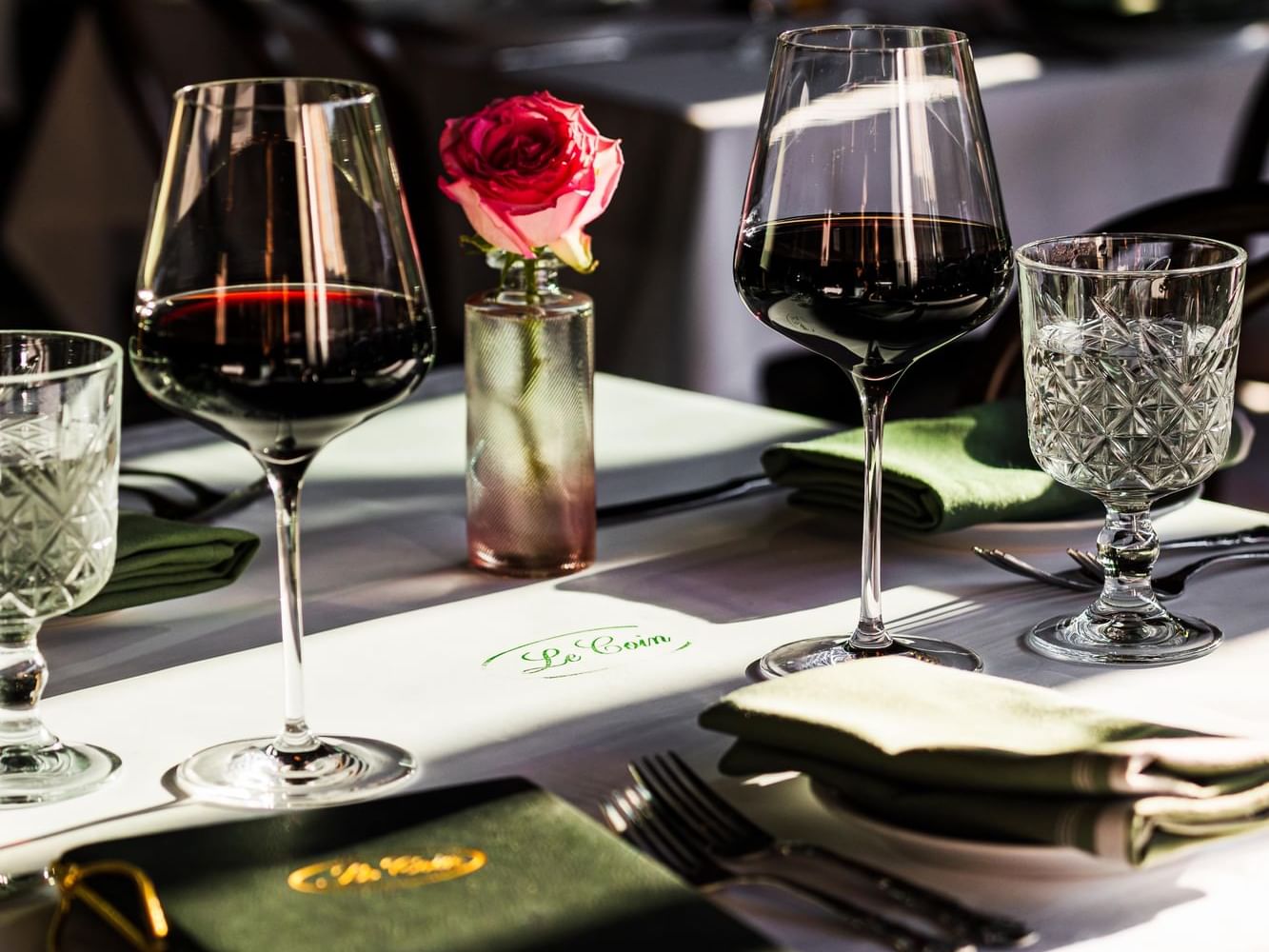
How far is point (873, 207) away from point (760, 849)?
0.35 meters

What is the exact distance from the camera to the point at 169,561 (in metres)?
0.99

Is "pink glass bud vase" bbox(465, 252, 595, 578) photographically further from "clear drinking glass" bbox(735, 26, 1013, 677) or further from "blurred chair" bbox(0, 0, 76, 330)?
"blurred chair" bbox(0, 0, 76, 330)

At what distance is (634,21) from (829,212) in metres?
2.61

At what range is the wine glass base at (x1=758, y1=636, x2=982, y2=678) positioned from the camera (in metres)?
0.89

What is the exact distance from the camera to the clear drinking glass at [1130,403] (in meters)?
0.91

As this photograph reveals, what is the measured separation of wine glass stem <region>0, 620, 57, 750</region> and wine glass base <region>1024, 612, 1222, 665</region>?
0.48 m

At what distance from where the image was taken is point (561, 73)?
298 cm

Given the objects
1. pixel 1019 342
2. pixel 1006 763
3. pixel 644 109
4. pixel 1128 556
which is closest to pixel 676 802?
pixel 1006 763

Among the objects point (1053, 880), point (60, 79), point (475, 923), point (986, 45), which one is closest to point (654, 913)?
point (475, 923)

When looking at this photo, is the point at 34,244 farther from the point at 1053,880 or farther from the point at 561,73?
the point at 1053,880

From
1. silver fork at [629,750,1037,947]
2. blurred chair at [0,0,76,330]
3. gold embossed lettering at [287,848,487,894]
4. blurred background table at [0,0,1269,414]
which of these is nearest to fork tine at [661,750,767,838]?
silver fork at [629,750,1037,947]

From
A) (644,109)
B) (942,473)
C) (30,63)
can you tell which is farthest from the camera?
(30,63)

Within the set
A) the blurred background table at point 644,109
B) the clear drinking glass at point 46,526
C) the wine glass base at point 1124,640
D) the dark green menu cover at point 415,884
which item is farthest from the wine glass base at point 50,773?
the blurred background table at point 644,109

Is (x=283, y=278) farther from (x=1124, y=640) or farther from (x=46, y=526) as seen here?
(x=1124, y=640)
